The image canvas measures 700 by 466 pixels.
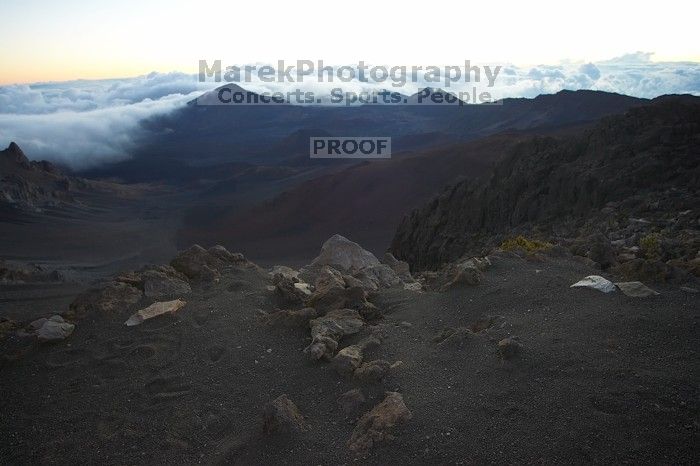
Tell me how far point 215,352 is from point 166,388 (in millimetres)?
616

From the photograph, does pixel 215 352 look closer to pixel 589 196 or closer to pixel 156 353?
pixel 156 353

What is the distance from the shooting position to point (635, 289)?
5047mm

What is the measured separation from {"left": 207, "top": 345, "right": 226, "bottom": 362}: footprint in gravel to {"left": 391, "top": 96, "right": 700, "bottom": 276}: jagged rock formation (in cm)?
466

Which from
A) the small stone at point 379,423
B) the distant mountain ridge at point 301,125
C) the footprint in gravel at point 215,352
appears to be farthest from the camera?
the distant mountain ridge at point 301,125

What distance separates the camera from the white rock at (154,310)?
577cm

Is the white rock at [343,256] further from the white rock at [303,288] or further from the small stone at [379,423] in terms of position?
the small stone at [379,423]

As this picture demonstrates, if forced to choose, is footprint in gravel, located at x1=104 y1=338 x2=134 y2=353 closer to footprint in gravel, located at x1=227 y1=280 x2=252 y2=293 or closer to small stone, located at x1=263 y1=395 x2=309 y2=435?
footprint in gravel, located at x1=227 y1=280 x2=252 y2=293

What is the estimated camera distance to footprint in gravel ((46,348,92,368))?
517 cm

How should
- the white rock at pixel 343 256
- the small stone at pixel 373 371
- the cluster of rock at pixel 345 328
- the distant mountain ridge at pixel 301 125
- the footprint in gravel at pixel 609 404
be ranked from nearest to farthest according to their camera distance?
1. the footprint in gravel at pixel 609 404
2. the cluster of rock at pixel 345 328
3. the small stone at pixel 373 371
4. the white rock at pixel 343 256
5. the distant mountain ridge at pixel 301 125

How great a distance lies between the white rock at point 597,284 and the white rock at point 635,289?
0.29 ft

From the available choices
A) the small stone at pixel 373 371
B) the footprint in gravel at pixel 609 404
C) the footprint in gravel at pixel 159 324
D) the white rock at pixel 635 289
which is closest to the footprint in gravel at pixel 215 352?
the footprint in gravel at pixel 159 324

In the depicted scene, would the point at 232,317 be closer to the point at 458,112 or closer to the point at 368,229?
the point at 368,229

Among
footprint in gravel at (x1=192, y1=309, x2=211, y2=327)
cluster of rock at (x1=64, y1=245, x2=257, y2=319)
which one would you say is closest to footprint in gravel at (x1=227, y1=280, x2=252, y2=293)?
cluster of rock at (x1=64, y1=245, x2=257, y2=319)

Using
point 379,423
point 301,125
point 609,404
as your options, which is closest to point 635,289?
point 609,404
